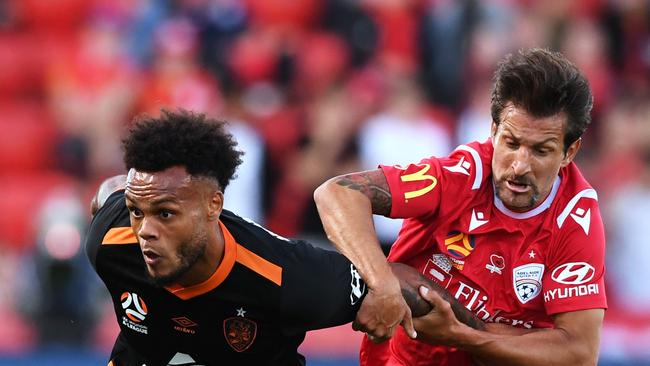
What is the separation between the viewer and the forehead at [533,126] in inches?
200

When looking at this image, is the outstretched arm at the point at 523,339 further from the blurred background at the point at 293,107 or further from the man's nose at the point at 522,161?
the blurred background at the point at 293,107

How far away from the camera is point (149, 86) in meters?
10.3

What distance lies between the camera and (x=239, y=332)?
4984mm

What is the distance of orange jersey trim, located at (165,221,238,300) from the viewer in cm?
486

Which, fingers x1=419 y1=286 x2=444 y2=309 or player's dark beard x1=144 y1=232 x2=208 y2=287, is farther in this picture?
fingers x1=419 y1=286 x2=444 y2=309

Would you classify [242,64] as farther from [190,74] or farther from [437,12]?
[437,12]

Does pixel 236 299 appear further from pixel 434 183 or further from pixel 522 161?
pixel 522 161

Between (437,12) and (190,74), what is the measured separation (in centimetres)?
217

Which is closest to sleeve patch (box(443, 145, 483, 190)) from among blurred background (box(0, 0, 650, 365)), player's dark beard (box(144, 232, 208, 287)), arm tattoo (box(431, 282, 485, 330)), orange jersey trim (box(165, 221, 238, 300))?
arm tattoo (box(431, 282, 485, 330))

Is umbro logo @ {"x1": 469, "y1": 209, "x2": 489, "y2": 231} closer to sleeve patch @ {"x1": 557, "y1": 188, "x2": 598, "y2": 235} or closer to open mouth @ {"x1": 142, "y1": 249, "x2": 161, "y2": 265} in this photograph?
sleeve patch @ {"x1": 557, "y1": 188, "x2": 598, "y2": 235}

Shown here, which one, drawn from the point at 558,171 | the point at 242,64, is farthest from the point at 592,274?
the point at 242,64

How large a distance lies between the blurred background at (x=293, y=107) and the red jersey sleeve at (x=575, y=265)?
4164 mm

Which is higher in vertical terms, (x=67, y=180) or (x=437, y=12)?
(x=437, y=12)

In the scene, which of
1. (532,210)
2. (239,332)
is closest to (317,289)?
(239,332)
